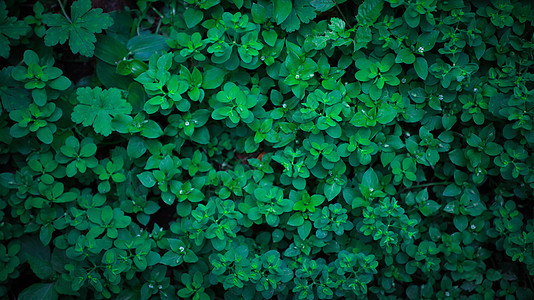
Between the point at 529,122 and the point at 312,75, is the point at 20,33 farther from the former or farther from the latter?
the point at 529,122

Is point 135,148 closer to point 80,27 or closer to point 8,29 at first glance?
point 80,27

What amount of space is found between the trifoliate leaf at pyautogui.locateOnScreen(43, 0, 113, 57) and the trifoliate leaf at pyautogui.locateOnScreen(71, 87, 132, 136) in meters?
0.32

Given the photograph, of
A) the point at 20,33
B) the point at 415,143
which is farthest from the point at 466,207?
the point at 20,33

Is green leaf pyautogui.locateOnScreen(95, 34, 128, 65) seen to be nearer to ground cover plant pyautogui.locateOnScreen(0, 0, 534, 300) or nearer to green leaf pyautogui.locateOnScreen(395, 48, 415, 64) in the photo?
ground cover plant pyautogui.locateOnScreen(0, 0, 534, 300)

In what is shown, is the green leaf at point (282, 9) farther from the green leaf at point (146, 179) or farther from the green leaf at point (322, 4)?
the green leaf at point (146, 179)

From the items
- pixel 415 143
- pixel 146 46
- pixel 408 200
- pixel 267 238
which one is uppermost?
pixel 146 46

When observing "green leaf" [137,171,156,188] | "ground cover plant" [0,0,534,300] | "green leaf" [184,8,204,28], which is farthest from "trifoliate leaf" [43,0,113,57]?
"green leaf" [137,171,156,188]

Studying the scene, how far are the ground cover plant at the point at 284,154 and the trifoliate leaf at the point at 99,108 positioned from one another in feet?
0.04

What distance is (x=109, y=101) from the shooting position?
8.87 ft

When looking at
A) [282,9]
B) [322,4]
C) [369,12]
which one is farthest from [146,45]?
[369,12]

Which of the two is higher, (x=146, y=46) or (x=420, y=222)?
(x=146, y=46)

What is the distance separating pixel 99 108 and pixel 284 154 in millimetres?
1331

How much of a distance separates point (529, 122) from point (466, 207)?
689 mm

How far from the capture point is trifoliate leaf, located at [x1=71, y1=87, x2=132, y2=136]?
2.67m
